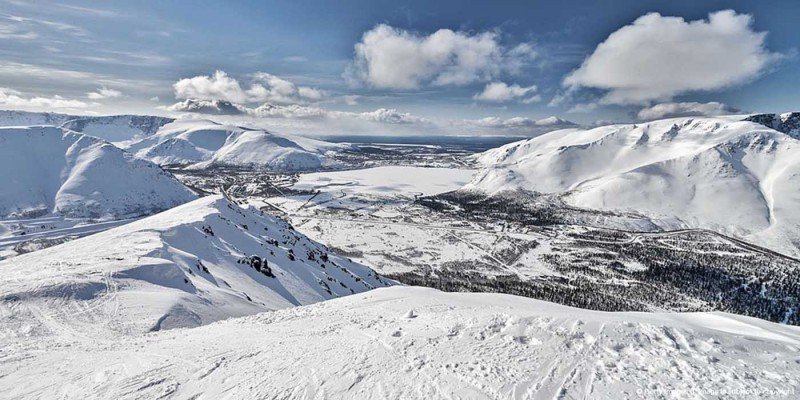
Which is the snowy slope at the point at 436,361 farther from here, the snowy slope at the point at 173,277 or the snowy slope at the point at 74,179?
the snowy slope at the point at 74,179

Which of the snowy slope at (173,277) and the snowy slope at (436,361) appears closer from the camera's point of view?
the snowy slope at (436,361)

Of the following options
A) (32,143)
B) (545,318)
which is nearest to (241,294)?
(545,318)

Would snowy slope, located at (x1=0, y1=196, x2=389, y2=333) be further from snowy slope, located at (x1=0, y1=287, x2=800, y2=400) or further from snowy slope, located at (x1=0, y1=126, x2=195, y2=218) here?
snowy slope, located at (x1=0, y1=126, x2=195, y2=218)

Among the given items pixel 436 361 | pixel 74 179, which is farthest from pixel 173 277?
pixel 74 179

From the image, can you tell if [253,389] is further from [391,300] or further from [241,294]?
[241,294]

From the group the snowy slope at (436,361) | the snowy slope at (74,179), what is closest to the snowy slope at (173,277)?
the snowy slope at (436,361)

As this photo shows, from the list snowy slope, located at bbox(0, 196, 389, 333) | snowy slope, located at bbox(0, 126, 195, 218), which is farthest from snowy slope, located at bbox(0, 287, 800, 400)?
snowy slope, located at bbox(0, 126, 195, 218)

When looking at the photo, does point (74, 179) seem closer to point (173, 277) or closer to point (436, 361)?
point (173, 277)
